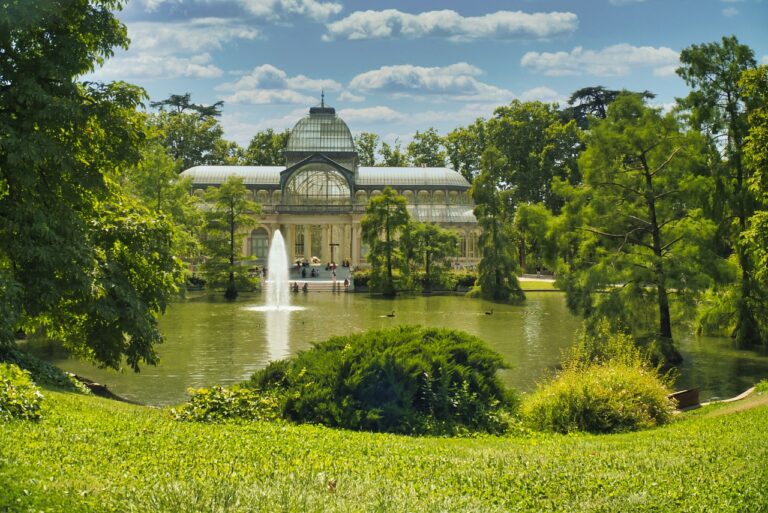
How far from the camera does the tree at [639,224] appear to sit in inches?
868

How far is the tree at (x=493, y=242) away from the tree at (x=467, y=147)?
3473 cm

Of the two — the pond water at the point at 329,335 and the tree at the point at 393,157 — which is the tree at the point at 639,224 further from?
the tree at the point at 393,157

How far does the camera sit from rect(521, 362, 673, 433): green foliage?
11.6m

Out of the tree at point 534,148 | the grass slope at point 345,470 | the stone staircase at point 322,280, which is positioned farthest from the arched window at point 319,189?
the grass slope at point 345,470

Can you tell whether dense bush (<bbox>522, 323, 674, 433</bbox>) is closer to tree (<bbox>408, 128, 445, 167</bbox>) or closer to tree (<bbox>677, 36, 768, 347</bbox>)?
tree (<bbox>677, 36, 768, 347</bbox>)

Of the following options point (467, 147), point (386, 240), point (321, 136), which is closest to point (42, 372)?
point (386, 240)

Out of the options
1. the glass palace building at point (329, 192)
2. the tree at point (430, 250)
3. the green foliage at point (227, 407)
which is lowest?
the green foliage at point (227, 407)

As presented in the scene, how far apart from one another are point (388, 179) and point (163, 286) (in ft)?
206

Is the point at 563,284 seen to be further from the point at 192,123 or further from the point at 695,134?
the point at 192,123

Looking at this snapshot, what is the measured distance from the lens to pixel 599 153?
23531 mm

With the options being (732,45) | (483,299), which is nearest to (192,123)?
(483,299)

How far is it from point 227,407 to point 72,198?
18.5 feet

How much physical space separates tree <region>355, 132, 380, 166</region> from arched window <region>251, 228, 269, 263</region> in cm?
2702

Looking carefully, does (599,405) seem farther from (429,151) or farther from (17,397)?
(429,151)
